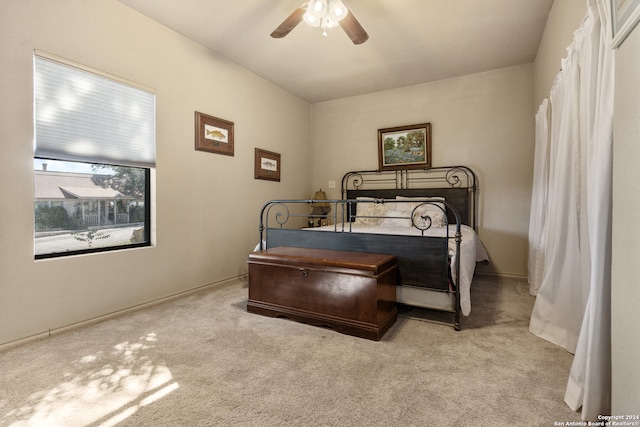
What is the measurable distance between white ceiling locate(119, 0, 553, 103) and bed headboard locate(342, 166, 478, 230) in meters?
1.29

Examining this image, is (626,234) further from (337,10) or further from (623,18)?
(337,10)

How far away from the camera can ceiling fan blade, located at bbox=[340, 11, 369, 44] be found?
230 cm

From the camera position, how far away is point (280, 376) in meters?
1.65

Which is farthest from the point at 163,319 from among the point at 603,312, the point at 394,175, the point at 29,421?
the point at 394,175

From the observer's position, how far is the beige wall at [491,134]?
3.83 meters

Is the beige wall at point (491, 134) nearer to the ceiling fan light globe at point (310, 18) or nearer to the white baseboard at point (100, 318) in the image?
the ceiling fan light globe at point (310, 18)

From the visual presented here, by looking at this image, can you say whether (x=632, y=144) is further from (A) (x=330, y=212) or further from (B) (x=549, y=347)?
(A) (x=330, y=212)

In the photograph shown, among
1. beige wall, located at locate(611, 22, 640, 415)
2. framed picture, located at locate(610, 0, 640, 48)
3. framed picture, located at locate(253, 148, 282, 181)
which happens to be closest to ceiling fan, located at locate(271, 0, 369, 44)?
framed picture, located at locate(610, 0, 640, 48)

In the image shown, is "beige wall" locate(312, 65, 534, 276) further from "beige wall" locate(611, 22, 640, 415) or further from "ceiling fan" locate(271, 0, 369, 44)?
"beige wall" locate(611, 22, 640, 415)

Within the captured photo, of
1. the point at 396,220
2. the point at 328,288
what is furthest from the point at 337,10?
the point at 396,220

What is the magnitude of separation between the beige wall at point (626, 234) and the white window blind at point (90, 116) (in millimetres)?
3174

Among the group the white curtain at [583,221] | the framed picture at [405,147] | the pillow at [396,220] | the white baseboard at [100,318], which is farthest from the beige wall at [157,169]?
the white curtain at [583,221]

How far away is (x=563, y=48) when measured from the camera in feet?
7.77

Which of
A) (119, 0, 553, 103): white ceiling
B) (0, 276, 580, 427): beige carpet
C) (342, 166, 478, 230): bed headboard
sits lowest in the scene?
(0, 276, 580, 427): beige carpet
